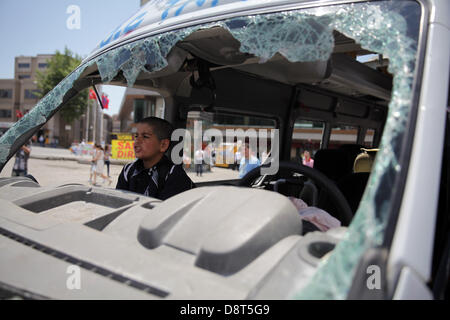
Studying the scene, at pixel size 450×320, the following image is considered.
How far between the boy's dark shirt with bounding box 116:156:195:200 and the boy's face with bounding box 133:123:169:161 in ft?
0.31

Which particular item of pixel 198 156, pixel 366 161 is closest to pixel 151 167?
pixel 198 156

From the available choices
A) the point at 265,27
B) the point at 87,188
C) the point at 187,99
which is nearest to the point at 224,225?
the point at 265,27

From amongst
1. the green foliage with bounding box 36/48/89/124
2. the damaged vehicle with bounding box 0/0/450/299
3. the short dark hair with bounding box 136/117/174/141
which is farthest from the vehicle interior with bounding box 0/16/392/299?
the green foliage with bounding box 36/48/89/124

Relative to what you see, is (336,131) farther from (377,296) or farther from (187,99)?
(377,296)

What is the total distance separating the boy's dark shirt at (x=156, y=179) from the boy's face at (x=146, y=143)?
0.10 meters

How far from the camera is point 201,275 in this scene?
3.04 feet

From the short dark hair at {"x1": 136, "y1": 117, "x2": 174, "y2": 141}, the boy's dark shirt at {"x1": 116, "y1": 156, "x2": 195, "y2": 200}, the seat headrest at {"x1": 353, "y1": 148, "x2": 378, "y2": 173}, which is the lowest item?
the boy's dark shirt at {"x1": 116, "y1": 156, "x2": 195, "y2": 200}

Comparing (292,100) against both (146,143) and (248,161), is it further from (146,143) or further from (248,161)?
(146,143)

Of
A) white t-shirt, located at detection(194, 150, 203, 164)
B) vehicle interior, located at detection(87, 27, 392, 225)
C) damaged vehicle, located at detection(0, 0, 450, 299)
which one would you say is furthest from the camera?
white t-shirt, located at detection(194, 150, 203, 164)

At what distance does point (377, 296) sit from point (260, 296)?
306 millimetres

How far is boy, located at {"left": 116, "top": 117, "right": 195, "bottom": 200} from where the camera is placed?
8.16 feet

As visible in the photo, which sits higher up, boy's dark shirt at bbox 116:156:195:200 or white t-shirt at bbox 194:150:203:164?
white t-shirt at bbox 194:150:203:164

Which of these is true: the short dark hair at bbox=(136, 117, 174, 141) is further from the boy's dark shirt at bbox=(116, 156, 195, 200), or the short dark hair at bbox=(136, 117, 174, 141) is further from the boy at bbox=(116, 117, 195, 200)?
the boy's dark shirt at bbox=(116, 156, 195, 200)

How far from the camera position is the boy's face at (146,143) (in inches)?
102
